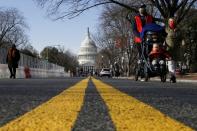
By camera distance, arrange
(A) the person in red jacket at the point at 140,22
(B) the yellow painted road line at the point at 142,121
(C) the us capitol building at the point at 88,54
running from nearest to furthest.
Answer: (B) the yellow painted road line at the point at 142,121, (A) the person in red jacket at the point at 140,22, (C) the us capitol building at the point at 88,54

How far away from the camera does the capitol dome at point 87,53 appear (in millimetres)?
189875

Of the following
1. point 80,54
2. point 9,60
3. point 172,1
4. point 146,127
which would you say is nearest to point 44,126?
point 146,127

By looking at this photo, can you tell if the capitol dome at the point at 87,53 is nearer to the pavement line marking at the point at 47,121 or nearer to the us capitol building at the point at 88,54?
the us capitol building at the point at 88,54

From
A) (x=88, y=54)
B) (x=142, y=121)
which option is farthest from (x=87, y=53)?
(x=142, y=121)

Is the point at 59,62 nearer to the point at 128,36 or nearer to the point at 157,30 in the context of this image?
the point at 128,36

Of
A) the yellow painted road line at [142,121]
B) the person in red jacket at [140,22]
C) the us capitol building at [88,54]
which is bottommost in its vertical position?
the yellow painted road line at [142,121]

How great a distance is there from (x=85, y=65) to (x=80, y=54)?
14.5 ft

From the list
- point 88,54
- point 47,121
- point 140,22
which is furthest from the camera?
point 88,54

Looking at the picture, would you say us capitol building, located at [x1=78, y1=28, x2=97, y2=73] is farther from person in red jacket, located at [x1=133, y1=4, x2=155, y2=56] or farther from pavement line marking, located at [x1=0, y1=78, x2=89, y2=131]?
pavement line marking, located at [x1=0, y1=78, x2=89, y2=131]

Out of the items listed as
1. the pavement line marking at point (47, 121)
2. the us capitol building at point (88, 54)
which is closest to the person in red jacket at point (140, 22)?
the pavement line marking at point (47, 121)

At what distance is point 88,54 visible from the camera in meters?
192

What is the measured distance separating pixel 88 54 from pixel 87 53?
1.64 feet

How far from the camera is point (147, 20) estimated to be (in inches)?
650

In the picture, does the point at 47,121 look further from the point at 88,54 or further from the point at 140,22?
the point at 88,54
